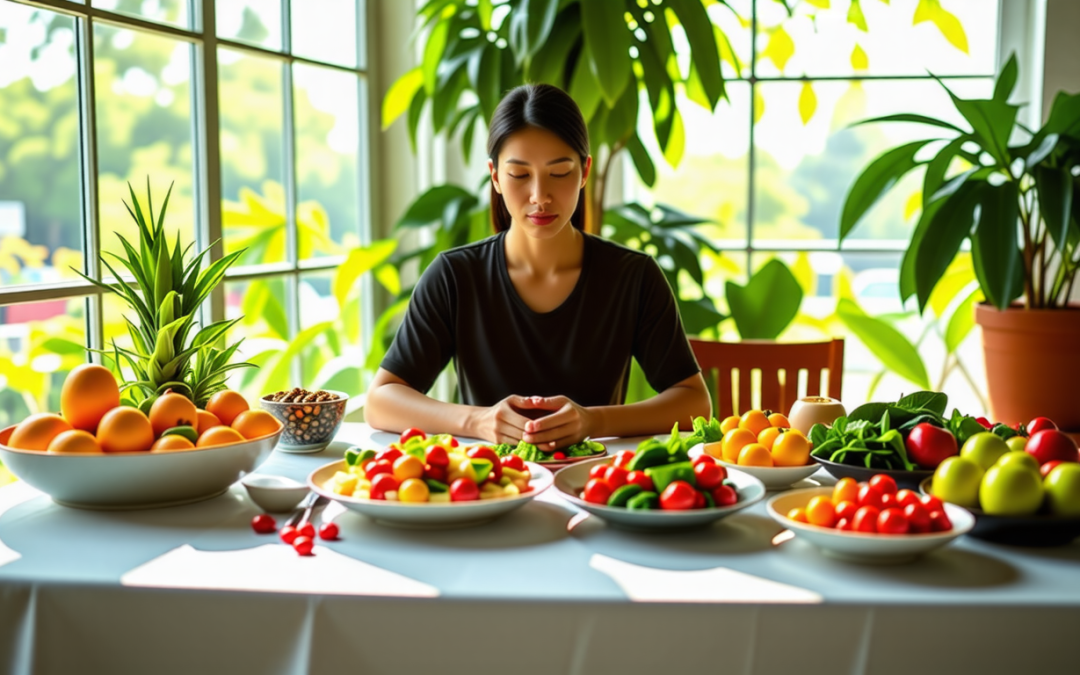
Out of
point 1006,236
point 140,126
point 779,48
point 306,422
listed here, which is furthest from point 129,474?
point 779,48

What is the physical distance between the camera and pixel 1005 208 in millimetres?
2641

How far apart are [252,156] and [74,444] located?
1.81m

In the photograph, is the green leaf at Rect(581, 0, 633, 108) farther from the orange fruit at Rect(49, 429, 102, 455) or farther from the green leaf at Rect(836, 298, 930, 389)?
the orange fruit at Rect(49, 429, 102, 455)

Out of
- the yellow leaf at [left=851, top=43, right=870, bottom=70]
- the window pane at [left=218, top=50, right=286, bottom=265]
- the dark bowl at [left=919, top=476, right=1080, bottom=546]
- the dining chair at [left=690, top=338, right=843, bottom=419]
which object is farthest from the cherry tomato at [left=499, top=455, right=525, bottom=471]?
the yellow leaf at [left=851, top=43, right=870, bottom=70]

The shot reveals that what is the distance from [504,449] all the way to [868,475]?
1.80 ft

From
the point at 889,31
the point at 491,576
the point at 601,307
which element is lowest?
the point at 491,576

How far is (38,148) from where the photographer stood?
2.11 m

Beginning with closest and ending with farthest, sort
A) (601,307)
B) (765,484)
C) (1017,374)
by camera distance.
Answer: (765,484), (601,307), (1017,374)

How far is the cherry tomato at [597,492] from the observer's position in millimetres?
1244

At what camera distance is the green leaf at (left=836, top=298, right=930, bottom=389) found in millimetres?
3326

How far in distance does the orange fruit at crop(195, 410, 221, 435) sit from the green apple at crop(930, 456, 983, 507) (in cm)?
101

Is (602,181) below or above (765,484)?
above

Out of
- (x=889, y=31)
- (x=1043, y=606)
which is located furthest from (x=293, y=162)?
(x=1043, y=606)

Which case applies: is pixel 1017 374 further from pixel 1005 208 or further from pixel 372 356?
pixel 372 356
